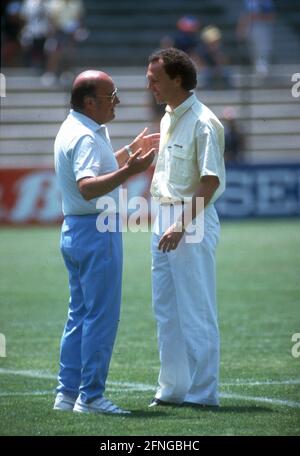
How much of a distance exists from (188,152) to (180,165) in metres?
0.10

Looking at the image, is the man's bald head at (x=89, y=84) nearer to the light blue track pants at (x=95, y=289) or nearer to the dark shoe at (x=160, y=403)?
the light blue track pants at (x=95, y=289)

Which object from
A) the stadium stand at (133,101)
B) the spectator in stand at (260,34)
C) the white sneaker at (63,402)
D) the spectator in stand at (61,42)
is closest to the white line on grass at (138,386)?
the white sneaker at (63,402)

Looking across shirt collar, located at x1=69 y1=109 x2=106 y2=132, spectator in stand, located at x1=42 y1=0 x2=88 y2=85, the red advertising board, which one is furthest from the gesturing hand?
spectator in stand, located at x1=42 y1=0 x2=88 y2=85

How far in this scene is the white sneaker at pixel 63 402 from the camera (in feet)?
25.0

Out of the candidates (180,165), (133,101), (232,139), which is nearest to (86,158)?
(180,165)

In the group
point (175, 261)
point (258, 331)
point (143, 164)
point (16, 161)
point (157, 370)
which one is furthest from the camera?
point (16, 161)

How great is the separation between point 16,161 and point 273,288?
12.0 meters

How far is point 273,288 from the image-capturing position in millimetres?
14055

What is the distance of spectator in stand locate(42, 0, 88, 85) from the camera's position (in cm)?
2538

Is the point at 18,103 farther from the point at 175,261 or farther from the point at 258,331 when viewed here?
the point at 175,261

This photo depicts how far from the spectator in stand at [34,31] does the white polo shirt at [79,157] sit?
1811 cm

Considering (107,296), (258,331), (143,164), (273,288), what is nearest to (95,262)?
(107,296)

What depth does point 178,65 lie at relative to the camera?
7688 mm

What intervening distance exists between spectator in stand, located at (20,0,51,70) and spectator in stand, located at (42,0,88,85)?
0.17 meters
